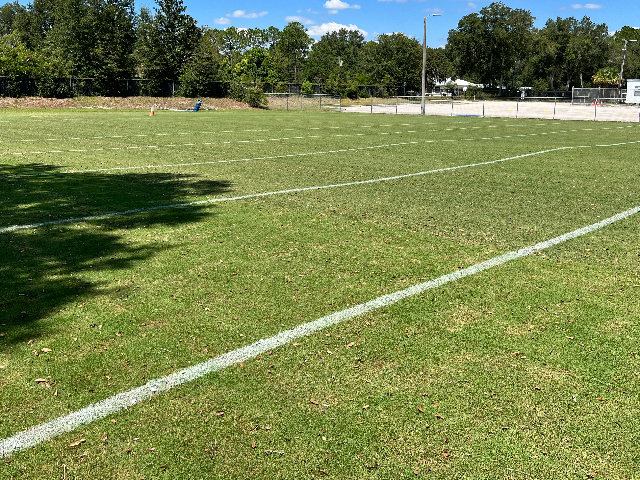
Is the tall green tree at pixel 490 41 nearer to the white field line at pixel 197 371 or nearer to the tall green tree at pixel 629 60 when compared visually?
Answer: the tall green tree at pixel 629 60

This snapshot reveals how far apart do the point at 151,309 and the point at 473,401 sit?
2523 mm

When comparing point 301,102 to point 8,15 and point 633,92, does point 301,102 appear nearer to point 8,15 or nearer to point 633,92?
point 633,92

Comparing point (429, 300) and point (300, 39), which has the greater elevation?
point (300, 39)

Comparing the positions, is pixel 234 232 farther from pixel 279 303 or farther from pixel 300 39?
pixel 300 39

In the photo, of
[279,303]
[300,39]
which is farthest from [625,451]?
[300,39]

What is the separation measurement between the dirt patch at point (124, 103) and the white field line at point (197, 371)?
45.4 m

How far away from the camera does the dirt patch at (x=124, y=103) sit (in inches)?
1714

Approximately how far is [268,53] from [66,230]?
97.5 meters

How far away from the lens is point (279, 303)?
4.41 meters

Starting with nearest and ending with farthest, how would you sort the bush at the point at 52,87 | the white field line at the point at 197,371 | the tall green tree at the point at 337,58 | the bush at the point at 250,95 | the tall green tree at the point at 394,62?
the white field line at the point at 197,371
the bush at the point at 52,87
the bush at the point at 250,95
the tall green tree at the point at 394,62
the tall green tree at the point at 337,58

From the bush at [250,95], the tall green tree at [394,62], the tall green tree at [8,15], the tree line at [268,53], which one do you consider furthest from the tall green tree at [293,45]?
the bush at [250,95]

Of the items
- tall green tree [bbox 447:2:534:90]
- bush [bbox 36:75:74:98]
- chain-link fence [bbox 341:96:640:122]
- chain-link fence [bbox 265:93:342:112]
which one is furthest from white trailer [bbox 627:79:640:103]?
bush [bbox 36:75:74:98]

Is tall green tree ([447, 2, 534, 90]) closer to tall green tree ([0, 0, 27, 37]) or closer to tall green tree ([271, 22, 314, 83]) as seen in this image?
tall green tree ([271, 22, 314, 83])

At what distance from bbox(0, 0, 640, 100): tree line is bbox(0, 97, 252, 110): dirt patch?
6.60ft
